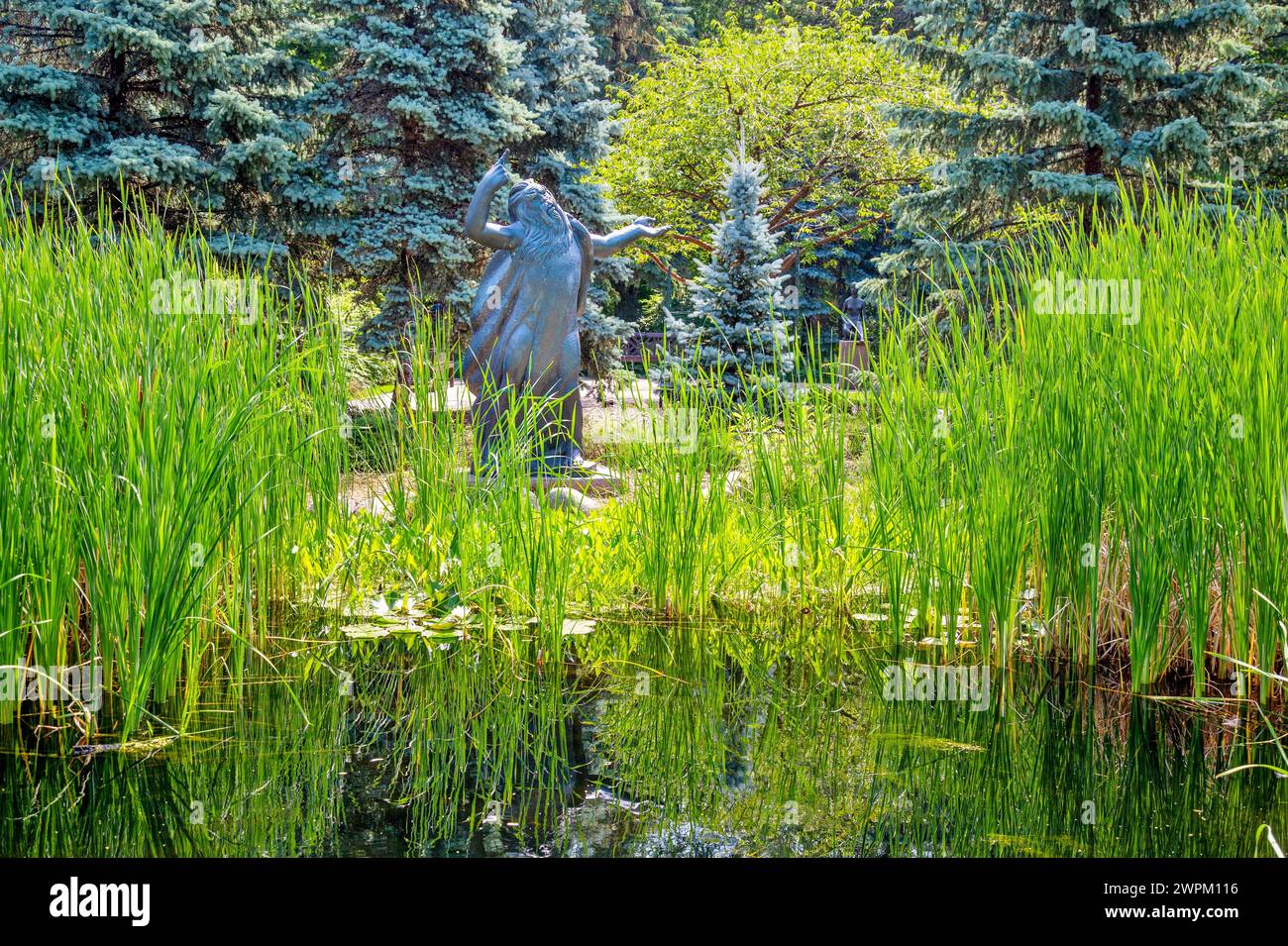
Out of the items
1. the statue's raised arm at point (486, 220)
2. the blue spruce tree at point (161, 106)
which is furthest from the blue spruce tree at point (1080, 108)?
the blue spruce tree at point (161, 106)

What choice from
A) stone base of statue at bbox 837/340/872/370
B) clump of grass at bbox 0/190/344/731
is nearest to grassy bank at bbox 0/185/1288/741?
clump of grass at bbox 0/190/344/731

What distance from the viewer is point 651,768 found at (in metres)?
2.56

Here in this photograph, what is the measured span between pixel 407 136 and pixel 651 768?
1038 cm

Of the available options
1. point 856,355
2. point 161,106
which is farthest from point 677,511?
point 161,106

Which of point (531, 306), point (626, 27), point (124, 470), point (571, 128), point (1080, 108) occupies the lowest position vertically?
point (124, 470)

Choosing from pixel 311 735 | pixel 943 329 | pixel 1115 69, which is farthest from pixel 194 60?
pixel 311 735

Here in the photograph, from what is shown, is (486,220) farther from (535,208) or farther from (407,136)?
(407,136)

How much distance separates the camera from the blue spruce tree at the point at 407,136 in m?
11.1

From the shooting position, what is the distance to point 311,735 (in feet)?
9.02

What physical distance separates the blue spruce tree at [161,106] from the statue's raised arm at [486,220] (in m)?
3.50

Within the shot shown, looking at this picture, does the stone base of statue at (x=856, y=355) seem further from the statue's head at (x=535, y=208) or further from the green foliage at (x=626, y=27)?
the green foliage at (x=626, y=27)

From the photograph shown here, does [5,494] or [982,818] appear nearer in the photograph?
[982,818]
